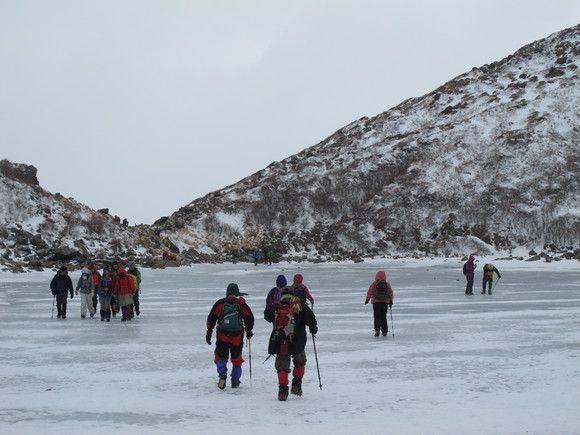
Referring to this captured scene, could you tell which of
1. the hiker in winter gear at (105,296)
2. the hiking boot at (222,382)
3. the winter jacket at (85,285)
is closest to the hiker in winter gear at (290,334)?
the hiking boot at (222,382)

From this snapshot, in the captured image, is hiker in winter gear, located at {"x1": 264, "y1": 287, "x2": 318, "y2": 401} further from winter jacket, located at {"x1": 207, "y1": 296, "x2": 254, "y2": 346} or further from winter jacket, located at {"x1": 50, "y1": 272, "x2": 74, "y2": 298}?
winter jacket, located at {"x1": 50, "y1": 272, "x2": 74, "y2": 298}

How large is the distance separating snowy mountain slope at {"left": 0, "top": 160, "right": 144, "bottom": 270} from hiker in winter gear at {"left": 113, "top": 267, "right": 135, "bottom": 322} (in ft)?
91.7

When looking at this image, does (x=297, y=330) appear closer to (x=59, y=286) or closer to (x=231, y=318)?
(x=231, y=318)

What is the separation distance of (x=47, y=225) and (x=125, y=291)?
37458mm

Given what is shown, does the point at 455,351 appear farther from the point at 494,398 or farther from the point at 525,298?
the point at 525,298

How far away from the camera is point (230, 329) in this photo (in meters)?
8.47

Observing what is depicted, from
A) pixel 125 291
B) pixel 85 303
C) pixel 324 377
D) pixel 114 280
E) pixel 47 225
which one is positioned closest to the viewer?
pixel 324 377

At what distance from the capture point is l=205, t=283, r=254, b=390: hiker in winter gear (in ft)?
27.9

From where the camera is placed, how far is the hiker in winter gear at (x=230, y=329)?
27.9 ft

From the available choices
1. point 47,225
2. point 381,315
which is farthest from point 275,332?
point 47,225

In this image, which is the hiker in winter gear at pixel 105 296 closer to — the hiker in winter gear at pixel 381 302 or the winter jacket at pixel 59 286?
the winter jacket at pixel 59 286

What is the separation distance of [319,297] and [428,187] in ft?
170

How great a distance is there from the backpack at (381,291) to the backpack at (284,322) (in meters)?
5.48

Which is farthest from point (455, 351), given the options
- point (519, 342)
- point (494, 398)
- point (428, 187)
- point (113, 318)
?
point (428, 187)
